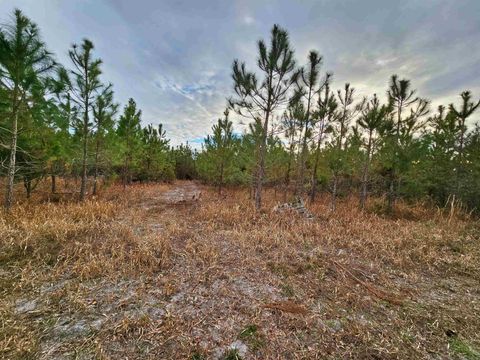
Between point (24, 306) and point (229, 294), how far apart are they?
2629 mm

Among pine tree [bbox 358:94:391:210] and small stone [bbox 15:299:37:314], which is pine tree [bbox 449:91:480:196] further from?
small stone [bbox 15:299:37:314]

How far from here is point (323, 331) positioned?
265 centimetres

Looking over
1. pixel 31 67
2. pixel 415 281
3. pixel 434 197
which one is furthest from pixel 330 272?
pixel 434 197

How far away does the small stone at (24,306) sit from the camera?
275 centimetres

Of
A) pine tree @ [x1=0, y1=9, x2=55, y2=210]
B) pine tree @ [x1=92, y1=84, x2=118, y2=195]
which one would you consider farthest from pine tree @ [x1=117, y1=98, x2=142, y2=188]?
pine tree @ [x1=0, y1=9, x2=55, y2=210]

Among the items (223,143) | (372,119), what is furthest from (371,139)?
(223,143)

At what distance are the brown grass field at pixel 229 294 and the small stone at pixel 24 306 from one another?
0.07ft

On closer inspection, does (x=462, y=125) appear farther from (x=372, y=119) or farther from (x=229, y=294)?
(x=229, y=294)

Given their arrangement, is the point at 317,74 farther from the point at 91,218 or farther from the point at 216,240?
the point at 91,218

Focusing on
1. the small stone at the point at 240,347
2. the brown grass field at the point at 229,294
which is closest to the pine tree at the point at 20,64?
the brown grass field at the point at 229,294

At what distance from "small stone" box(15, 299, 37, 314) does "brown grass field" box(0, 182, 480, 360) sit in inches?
0.9

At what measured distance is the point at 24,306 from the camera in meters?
2.84

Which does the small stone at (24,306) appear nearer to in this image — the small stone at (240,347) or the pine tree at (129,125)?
the small stone at (240,347)

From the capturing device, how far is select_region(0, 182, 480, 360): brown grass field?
2.39 metres
